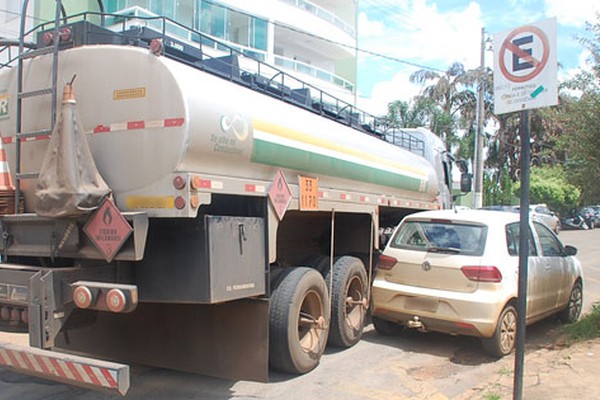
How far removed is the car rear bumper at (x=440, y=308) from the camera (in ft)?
20.0

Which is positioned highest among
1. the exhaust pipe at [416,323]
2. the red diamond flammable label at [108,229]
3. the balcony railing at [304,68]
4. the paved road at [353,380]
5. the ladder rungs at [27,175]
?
the balcony railing at [304,68]

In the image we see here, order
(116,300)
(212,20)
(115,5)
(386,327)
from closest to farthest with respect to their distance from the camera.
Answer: (116,300), (386,327), (115,5), (212,20)

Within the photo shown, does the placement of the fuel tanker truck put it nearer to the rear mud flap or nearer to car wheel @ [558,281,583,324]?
the rear mud flap

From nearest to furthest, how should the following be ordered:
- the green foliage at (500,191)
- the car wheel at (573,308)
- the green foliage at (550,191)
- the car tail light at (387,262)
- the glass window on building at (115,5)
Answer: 1. the car tail light at (387,262)
2. the car wheel at (573,308)
3. the glass window on building at (115,5)
4. the green foliage at (550,191)
5. the green foliage at (500,191)

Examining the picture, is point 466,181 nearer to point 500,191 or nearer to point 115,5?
point 115,5

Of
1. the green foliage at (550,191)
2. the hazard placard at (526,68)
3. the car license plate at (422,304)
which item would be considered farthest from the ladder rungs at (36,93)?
the green foliage at (550,191)

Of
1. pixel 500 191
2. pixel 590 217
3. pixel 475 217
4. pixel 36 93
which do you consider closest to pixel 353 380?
pixel 475 217

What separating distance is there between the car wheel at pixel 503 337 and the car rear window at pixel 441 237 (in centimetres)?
77

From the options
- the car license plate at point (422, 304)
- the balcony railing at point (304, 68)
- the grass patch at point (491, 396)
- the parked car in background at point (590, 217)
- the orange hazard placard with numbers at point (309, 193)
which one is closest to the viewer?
the grass patch at point (491, 396)

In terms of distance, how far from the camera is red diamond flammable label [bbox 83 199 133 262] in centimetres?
406

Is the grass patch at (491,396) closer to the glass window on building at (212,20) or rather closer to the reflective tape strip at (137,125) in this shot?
the reflective tape strip at (137,125)

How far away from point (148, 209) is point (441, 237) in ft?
12.7

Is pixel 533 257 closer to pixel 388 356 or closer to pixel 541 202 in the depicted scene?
pixel 388 356

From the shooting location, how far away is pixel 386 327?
7320mm
